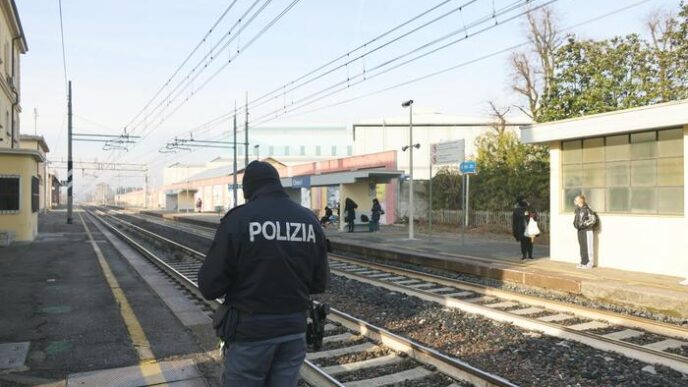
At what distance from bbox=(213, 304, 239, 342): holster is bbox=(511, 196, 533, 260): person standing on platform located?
41.5 feet

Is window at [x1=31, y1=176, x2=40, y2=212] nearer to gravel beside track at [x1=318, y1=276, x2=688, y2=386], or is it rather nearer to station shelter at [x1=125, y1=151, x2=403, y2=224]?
station shelter at [x1=125, y1=151, x2=403, y2=224]

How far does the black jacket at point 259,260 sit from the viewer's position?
289 centimetres

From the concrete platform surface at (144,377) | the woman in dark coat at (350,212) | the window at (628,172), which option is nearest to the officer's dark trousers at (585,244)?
the window at (628,172)

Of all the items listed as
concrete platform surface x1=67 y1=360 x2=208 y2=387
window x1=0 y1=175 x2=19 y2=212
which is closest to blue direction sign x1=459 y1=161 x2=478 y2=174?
concrete platform surface x1=67 y1=360 x2=208 y2=387

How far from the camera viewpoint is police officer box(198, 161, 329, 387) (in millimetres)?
2893

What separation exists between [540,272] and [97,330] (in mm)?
8720

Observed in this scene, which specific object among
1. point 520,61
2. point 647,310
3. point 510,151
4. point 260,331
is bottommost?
point 647,310

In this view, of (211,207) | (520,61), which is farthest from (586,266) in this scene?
(211,207)

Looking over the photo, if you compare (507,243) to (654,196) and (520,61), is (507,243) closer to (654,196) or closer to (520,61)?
(654,196)

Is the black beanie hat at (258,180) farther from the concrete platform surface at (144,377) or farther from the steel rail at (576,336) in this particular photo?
the steel rail at (576,336)

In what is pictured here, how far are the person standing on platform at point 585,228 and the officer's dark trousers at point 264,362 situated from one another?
36.8ft

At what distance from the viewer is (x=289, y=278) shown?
297 cm

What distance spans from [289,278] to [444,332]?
15.2 ft

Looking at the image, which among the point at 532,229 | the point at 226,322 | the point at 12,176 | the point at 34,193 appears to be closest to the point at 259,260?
the point at 226,322
